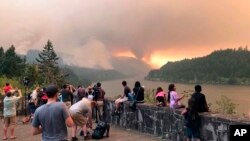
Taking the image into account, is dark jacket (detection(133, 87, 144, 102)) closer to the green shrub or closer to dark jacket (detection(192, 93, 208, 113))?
dark jacket (detection(192, 93, 208, 113))

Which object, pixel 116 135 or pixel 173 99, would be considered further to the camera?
pixel 116 135

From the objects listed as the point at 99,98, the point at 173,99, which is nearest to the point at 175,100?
the point at 173,99

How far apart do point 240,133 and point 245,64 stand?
186643 millimetres

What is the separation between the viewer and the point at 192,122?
10.9m

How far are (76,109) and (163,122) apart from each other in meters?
3.04

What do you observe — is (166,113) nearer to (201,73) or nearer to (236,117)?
(236,117)

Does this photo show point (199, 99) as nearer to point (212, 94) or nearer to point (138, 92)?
point (138, 92)

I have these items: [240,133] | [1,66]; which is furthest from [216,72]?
[240,133]

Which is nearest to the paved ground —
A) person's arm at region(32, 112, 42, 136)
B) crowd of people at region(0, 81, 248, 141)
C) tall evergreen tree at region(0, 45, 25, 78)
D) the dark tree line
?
crowd of people at region(0, 81, 248, 141)

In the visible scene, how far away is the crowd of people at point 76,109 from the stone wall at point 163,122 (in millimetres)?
248

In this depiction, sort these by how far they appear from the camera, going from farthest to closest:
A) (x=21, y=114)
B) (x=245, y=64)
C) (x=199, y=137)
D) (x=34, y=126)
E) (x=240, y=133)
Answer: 1. (x=245, y=64)
2. (x=21, y=114)
3. (x=199, y=137)
4. (x=240, y=133)
5. (x=34, y=126)

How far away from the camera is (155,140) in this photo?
513 inches

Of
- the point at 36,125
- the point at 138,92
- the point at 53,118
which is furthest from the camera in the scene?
the point at 138,92

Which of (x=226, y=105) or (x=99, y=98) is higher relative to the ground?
(x=99, y=98)
